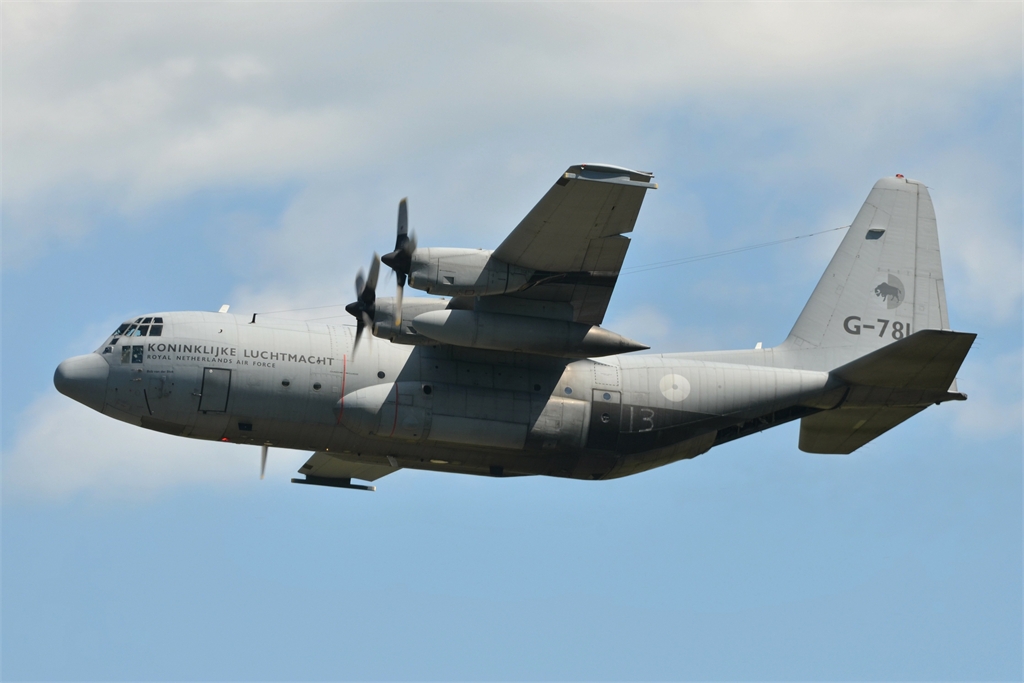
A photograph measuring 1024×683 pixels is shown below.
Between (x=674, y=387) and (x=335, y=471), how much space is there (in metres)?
8.25

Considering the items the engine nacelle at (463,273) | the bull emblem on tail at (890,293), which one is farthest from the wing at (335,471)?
the bull emblem on tail at (890,293)

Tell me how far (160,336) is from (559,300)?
7533 mm

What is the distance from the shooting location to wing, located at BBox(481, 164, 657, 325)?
21641 millimetres

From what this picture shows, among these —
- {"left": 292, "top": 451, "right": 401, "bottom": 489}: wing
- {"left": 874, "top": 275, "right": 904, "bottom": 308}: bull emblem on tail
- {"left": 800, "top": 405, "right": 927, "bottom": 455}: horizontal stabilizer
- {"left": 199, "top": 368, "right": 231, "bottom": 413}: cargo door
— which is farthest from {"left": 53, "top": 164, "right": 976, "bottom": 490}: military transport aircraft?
{"left": 874, "top": 275, "right": 904, "bottom": 308}: bull emblem on tail

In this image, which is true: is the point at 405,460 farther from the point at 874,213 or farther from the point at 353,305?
the point at 874,213

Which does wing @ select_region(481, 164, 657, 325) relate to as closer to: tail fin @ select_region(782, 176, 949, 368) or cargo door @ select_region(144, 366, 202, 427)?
cargo door @ select_region(144, 366, 202, 427)

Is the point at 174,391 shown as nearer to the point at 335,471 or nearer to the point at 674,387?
the point at 335,471

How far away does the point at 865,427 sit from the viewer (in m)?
27.1

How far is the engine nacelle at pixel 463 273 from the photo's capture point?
72.6 ft

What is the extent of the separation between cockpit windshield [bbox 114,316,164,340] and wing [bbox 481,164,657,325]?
6.15 m

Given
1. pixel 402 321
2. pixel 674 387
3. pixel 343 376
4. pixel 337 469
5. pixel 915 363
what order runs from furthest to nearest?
pixel 337 469, pixel 674 387, pixel 915 363, pixel 343 376, pixel 402 321

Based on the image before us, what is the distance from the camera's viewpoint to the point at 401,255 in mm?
22469

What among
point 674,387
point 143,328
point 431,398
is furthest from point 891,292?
point 143,328

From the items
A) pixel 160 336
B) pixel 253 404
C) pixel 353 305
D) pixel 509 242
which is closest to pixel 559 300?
pixel 509 242
